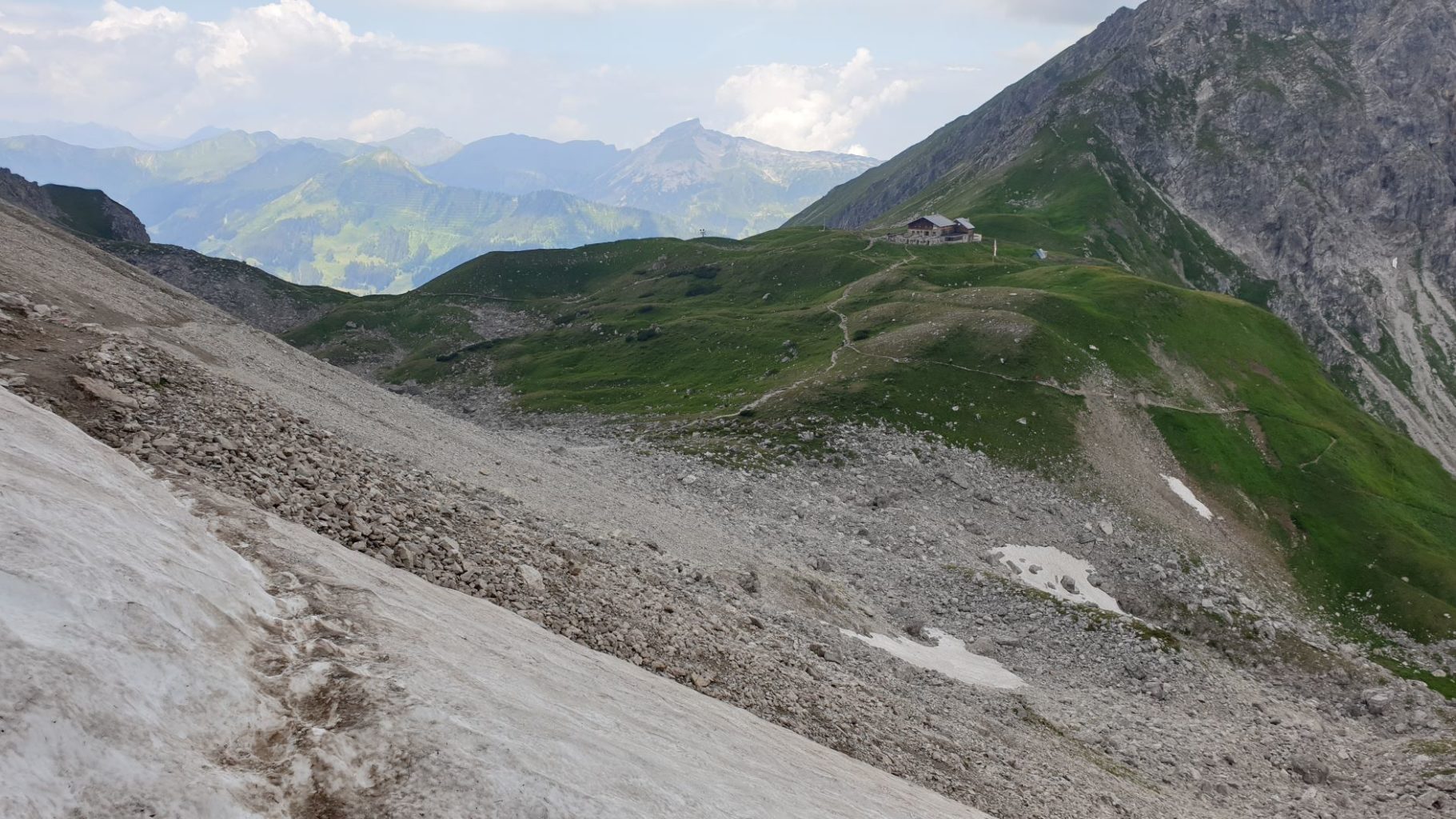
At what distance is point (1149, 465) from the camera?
76.4m

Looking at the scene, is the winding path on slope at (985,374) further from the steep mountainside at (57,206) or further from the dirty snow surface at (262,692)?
the steep mountainside at (57,206)

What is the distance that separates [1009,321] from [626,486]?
181 feet

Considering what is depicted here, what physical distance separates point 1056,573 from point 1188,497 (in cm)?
2238

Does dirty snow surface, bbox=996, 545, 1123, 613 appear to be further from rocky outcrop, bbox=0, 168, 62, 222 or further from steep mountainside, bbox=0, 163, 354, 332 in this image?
rocky outcrop, bbox=0, 168, 62, 222

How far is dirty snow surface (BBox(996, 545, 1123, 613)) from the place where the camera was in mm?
58312

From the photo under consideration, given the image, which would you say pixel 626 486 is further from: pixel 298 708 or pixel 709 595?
pixel 298 708

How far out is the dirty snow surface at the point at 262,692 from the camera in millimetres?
9812

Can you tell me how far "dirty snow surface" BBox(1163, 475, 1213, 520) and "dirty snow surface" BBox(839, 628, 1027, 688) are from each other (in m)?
38.5

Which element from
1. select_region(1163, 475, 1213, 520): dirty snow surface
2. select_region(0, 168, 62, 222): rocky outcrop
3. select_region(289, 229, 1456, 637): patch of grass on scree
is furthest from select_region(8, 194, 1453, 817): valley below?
select_region(0, 168, 62, 222): rocky outcrop

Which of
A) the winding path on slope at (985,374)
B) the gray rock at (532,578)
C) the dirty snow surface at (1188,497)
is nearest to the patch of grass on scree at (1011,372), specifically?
the winding path on slope at (985,374)

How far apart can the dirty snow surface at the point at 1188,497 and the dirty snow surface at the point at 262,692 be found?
6673 cm

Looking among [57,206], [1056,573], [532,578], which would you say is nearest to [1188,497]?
[1056,573]

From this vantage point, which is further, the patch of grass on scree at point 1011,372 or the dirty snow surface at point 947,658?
the patch of grass on scree at point 1011,372

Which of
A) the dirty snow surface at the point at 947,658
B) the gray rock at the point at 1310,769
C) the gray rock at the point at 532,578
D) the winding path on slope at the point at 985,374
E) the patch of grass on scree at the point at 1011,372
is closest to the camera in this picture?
the gray rock at the point at 532,578
